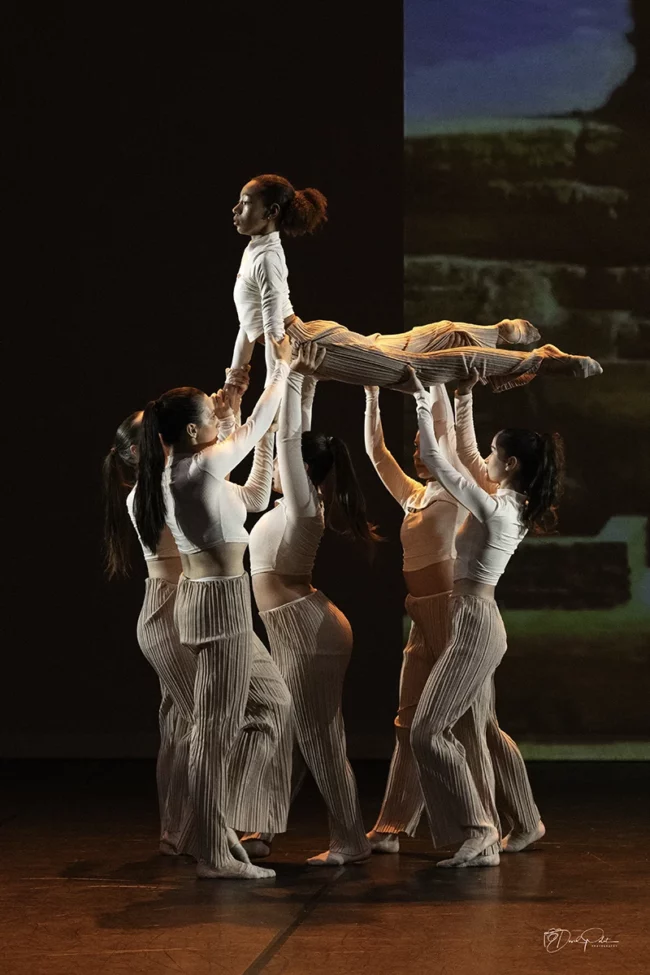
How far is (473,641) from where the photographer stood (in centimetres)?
482

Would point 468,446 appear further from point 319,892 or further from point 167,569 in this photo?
point 319,892

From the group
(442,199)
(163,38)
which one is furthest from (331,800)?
(163,38)

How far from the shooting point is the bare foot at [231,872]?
178 inches

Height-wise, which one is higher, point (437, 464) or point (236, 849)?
point (437, 464)

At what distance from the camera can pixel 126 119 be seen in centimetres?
782

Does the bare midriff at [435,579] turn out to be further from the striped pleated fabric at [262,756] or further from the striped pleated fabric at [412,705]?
the striped pleated fabric at [262,756]

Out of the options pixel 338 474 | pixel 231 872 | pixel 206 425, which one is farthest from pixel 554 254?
pixel 231 872

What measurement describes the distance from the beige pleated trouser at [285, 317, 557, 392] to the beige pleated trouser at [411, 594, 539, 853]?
787mm

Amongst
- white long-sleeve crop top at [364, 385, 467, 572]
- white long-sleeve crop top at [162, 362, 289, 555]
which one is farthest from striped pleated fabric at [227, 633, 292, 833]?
white long-sleeve crop top at [364, 385, 467, 572]

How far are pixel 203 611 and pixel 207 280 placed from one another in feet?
11.7

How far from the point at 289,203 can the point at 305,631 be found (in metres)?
1.47

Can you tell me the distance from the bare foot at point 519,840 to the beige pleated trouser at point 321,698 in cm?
55

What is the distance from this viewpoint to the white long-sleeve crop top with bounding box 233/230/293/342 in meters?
4.66

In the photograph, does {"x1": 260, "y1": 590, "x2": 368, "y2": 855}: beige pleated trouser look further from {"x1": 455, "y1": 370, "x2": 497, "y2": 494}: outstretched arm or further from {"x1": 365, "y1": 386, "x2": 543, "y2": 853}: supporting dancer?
{"x1": 455, "y1": 370, "x2": 497, "y2": 494}: outstretched arm
